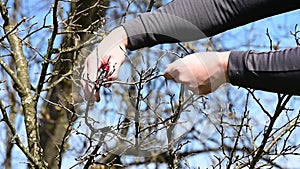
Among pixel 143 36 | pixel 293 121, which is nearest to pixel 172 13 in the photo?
pixel 143 36

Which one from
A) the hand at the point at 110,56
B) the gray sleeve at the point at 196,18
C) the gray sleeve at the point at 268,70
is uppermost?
the gray sleeve at the point at 196,18

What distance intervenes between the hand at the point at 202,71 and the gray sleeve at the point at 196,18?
2.6 inches

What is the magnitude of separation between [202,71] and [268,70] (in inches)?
4.5

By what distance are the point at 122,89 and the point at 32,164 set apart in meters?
0.64

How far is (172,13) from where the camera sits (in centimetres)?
119

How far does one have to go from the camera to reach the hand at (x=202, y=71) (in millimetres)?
1127

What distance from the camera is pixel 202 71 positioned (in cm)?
113

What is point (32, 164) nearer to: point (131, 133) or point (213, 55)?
point (131, 133)

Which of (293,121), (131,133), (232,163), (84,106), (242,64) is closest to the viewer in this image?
(242,64)

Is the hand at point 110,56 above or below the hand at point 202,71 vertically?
above

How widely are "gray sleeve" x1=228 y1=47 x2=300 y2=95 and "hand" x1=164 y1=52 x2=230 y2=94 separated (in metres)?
0.02

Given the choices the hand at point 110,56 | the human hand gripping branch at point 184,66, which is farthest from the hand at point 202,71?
the hand at point 110,56

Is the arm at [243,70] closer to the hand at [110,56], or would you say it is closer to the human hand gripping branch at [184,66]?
the human hand gripping branch at [184,66]

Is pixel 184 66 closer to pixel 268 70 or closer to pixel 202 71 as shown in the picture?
pixel 202 71
